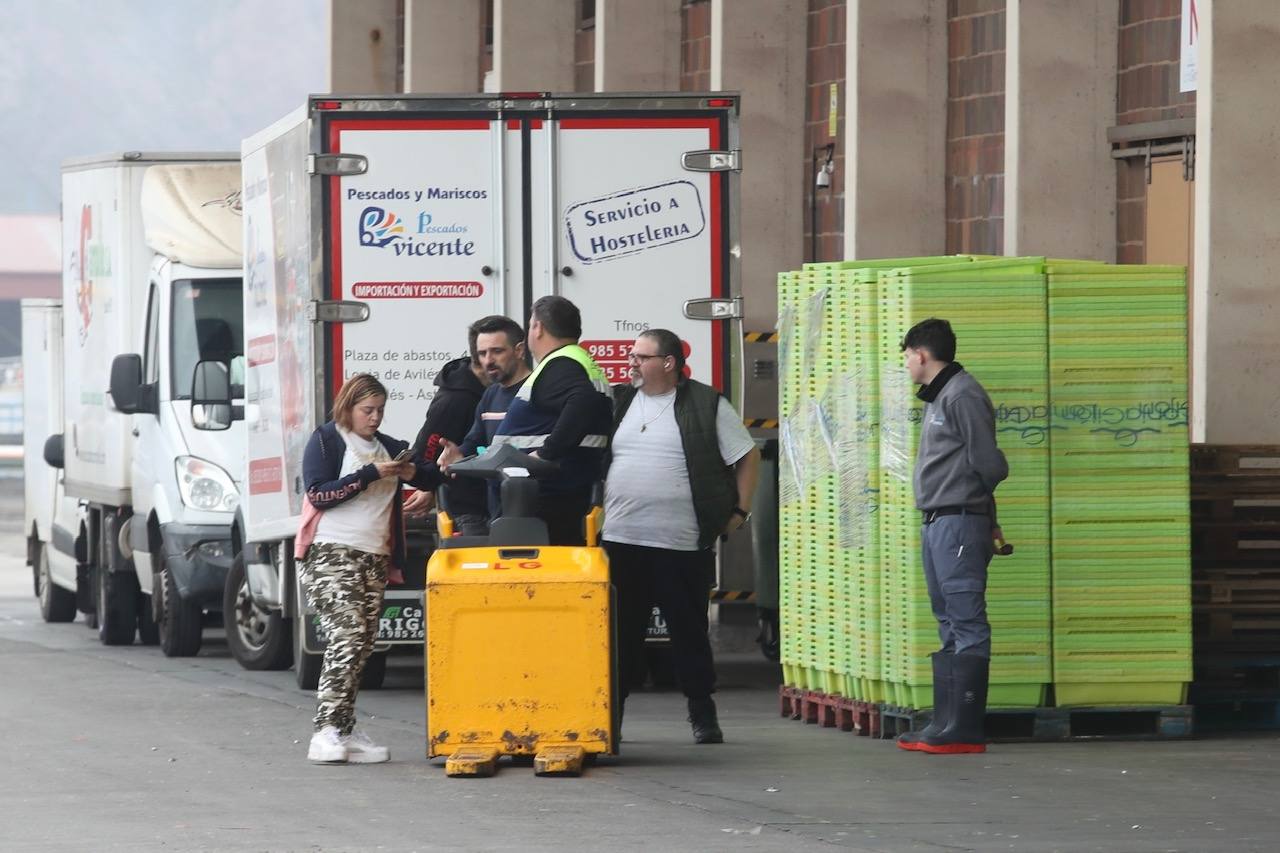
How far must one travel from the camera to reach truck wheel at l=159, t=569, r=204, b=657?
715 inches

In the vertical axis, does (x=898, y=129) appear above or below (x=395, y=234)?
above

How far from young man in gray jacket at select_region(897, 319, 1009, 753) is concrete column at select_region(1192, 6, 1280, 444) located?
4.36 meters

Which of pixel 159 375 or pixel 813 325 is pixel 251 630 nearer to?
pixel 159 375

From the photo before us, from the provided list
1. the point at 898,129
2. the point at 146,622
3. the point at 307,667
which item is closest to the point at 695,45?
the point at 898,129

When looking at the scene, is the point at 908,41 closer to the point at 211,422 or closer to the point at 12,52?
the point at 211,422

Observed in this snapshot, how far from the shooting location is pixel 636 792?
32.9 feet

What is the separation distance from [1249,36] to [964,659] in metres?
5.65

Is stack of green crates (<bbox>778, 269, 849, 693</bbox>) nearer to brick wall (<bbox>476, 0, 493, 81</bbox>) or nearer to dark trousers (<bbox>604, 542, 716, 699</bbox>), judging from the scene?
dark trousers (<bbox>604, 542, 716, 699</bbox>)

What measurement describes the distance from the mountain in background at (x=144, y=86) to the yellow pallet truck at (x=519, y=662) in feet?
576

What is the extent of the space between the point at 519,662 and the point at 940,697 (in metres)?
1.95

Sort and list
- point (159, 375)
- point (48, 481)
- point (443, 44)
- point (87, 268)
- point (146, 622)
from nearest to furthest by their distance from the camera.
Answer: point (159, 375) → point (146, 622) → point (87, 268) → point (48, 481) → point (443, 44)

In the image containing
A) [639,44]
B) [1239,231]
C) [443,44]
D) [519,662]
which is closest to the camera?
[519,662]

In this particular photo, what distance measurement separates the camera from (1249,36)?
601 inches

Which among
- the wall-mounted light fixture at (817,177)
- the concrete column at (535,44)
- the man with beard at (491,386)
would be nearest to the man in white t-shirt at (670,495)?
the man with beard at (491,386)
